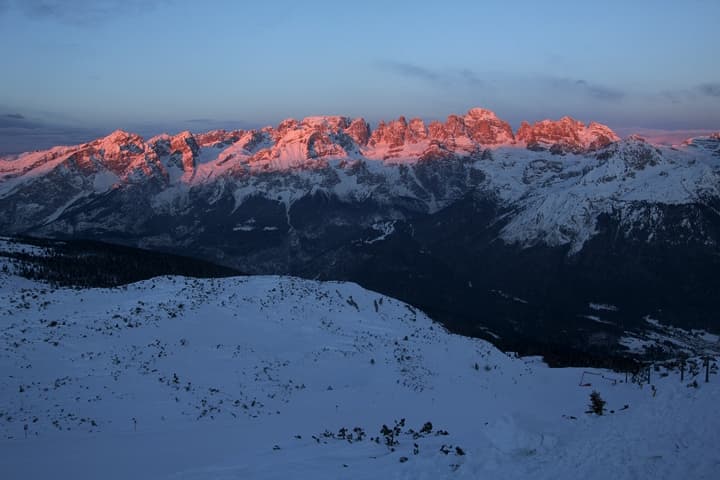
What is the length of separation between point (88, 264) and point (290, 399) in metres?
128

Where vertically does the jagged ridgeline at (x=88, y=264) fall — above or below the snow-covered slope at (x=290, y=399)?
below

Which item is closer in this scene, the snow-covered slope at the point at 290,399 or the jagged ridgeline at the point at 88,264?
the snow-covered slope at the point at 290,399

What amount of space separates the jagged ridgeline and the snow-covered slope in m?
76.2

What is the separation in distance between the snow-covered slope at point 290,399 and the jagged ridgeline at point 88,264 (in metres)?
76.2

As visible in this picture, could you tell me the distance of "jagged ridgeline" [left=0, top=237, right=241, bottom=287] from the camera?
414ft

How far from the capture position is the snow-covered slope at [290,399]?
21.8 metres

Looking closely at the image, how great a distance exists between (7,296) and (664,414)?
4738 cm

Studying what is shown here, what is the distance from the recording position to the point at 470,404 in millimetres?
36562

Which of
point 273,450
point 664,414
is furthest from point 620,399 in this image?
point 273,450

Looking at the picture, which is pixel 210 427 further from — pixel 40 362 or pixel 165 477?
pixel 40 362

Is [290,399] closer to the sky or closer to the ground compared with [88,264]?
closer to the sky

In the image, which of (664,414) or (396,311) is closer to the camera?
(664,414)

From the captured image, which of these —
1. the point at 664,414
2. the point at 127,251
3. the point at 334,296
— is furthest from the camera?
the point at 127,251

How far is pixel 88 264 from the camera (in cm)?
14725
